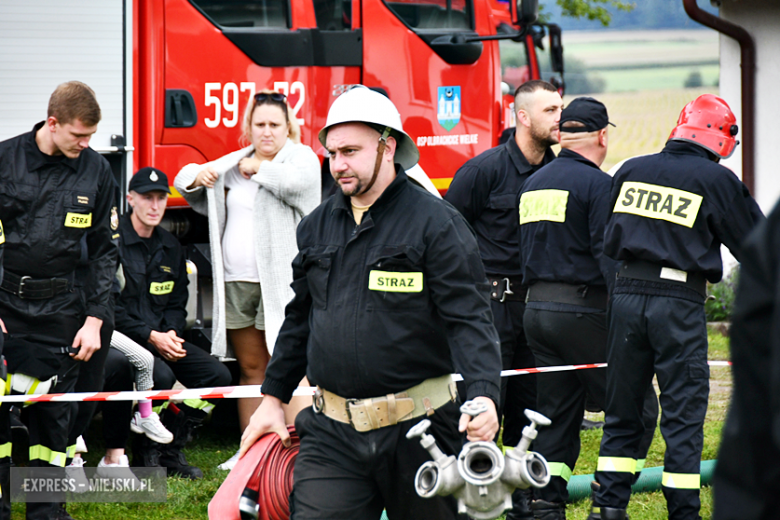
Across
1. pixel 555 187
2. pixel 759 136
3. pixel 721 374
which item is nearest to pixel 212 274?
pixel 555 187

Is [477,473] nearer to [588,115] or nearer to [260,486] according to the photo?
[260,486]

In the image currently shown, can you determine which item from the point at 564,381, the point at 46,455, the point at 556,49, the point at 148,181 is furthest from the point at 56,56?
the point at 556,49

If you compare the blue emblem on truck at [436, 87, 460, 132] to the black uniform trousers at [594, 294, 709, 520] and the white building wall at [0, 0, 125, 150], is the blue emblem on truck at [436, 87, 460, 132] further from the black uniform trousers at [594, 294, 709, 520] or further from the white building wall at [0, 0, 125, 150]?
the black uniform trousers at [594, 294, 709, 520]

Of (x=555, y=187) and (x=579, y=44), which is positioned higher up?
(x=579, y=44)

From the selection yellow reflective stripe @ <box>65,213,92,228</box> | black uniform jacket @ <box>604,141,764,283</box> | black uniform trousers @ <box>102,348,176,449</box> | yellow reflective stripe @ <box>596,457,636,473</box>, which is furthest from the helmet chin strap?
black uniform trousers @ <box>102,348,176,449</box>

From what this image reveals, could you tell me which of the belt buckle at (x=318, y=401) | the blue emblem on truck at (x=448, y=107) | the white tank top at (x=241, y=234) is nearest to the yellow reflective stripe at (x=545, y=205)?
the white tank top at (x=241, y=234)

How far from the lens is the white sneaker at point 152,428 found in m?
5.87

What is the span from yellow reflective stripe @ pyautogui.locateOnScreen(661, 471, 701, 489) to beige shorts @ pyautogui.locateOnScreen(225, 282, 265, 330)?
267 centimetres

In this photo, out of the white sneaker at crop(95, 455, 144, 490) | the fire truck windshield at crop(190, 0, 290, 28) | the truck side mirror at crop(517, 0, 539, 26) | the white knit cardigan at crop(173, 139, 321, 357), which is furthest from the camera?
the truck side mirror at crop(517, 0, 539, 26)

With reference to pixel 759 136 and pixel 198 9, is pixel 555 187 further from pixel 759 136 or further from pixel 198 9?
pixel 759 136

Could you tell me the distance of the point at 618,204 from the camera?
4602mm

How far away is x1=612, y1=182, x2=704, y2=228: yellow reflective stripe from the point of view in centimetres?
442

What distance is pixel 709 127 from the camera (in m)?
4.59

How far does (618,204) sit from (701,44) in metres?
65.8
